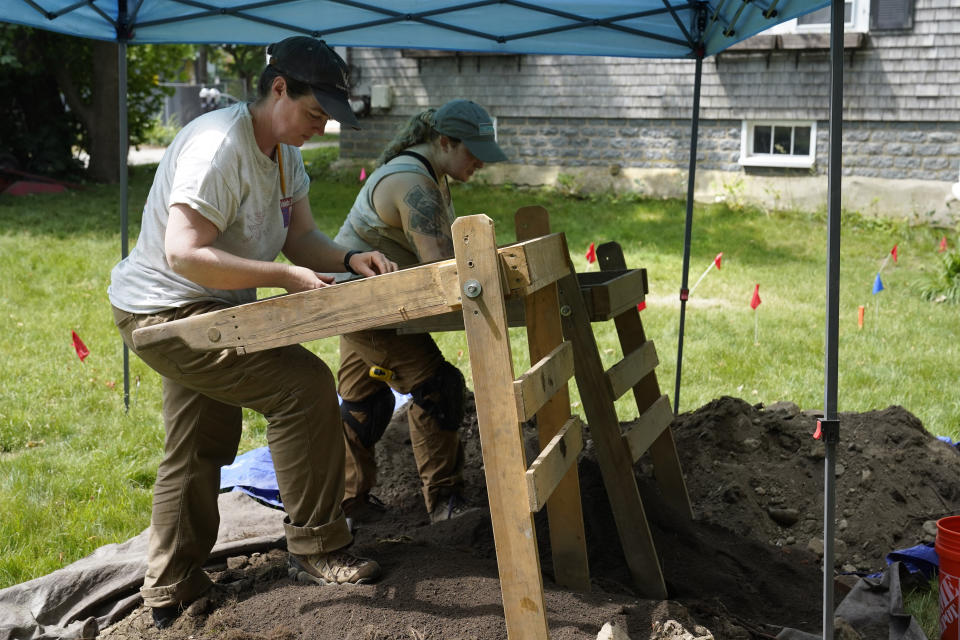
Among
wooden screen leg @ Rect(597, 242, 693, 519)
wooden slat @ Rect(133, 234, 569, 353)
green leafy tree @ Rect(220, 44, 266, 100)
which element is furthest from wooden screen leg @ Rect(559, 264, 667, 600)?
green leafy tree @ Rect(220, 44, 266, 100)

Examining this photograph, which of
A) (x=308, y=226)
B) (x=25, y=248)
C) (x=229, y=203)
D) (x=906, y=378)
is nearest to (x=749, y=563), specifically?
(x=308, y=226)

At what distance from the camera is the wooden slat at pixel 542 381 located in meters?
2.48

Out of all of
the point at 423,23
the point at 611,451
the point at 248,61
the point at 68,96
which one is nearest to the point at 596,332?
the point at 423,23

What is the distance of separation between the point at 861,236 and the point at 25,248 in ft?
32.4

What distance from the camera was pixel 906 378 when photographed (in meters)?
6.74

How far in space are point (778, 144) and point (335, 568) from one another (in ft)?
38.0

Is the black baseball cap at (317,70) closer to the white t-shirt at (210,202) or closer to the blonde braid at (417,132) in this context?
the white t-shirt at (210,202)

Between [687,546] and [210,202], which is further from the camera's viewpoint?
[687,546]

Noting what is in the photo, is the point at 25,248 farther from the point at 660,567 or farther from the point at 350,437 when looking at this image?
the point at 660,567

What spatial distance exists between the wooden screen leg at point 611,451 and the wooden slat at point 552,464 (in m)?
0.44

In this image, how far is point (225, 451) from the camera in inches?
134

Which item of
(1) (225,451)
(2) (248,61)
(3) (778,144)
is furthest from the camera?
(2) (248,61)

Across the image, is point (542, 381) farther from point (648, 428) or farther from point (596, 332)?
point (596, 332)

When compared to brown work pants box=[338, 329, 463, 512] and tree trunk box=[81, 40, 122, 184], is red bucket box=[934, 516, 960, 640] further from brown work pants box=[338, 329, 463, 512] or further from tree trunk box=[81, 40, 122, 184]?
tree trunk box=[81, 40, 122, 184]
